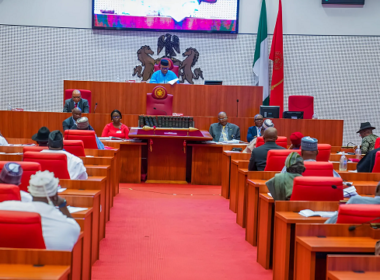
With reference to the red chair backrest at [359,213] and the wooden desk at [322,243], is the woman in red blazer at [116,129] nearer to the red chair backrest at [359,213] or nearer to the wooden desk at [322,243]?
the wooden desk at [322,243]

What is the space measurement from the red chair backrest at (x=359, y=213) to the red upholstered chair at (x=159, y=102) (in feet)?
20.7

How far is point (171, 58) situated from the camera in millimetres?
11789

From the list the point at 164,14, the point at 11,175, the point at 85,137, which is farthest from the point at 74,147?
the point at 164,14

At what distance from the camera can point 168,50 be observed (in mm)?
Result: 11734

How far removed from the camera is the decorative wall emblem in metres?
11.7

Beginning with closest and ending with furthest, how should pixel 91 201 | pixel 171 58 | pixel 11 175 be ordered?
pixel 11 175
pixel 91 201
pixel 171 58

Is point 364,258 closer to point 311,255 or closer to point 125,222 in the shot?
point 311,255

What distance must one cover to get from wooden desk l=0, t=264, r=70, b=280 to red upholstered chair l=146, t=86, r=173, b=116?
6.76 meters

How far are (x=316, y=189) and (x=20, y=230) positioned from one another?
210 centimetres

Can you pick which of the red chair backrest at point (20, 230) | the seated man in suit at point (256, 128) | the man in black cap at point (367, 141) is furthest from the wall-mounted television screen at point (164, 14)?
the red chair backrest at point (20, 230)

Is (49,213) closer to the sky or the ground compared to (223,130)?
closer to the ground

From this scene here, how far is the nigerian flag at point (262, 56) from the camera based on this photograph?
11.8 metres

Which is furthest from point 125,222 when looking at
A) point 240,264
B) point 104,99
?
point 104,99

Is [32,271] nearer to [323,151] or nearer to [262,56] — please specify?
[323,151]
